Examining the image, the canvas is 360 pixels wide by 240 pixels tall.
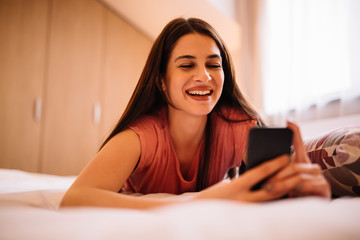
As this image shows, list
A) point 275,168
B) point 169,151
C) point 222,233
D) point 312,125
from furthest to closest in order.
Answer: point 312,125 → point 169,151 → point 275,168 → point 222,233

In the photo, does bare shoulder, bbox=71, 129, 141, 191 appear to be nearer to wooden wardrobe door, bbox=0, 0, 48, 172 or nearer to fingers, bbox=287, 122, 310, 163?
fingers, bbox=287, 122, 310, 163

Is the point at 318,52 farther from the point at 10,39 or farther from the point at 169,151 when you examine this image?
the point at 10,39

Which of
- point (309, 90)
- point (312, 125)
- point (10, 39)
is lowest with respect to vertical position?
point (312, 125)

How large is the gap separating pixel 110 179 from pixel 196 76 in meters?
0.51

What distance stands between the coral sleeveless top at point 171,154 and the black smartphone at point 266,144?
49 cm

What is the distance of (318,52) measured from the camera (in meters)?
1.70

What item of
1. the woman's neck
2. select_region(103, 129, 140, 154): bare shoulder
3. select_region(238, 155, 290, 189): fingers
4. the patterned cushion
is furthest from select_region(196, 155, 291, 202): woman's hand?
the woman's neck

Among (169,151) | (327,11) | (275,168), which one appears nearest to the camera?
(275,168)

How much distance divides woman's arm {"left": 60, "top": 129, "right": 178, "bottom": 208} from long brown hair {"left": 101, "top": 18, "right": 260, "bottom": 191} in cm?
19

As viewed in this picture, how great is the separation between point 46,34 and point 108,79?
33.7 inches

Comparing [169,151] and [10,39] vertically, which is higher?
[10,39]

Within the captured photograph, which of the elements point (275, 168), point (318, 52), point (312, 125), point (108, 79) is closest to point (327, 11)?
point (318, 52)

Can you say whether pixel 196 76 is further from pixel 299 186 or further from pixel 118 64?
pixel 118 64

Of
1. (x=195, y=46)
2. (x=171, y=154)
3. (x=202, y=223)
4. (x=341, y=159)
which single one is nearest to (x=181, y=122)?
(x=171, y=154)
